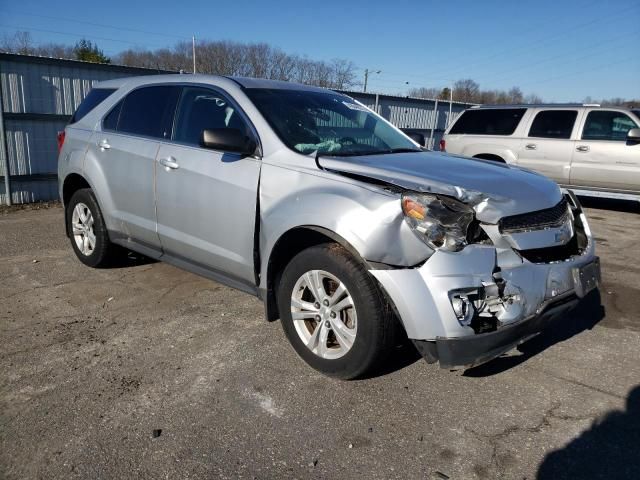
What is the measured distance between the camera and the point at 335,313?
10.0ft

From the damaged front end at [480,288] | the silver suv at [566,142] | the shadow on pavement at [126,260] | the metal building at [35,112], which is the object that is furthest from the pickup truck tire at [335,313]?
the silver suv at [566,142]

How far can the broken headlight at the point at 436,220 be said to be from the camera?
8.95ft

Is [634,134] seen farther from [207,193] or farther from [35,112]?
[35,112]

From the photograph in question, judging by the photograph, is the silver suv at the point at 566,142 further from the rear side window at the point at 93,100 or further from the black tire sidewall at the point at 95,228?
the black tire sidewall at the point at 95,228

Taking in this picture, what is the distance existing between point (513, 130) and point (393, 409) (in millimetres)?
8285

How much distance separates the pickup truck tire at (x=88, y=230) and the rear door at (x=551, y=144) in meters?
7.78

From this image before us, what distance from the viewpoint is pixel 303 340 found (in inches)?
129

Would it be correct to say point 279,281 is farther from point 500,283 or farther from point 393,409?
point 500,283

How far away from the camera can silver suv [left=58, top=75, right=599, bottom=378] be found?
2703 mm

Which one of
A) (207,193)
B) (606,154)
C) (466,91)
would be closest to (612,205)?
(606,154)

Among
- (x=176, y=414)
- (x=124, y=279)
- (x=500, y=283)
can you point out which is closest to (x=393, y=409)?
(x=500, y=283)

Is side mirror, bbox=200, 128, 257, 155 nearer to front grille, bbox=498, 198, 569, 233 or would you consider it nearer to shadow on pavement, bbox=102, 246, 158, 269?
front grille, bbox=498, 198, 569, 233

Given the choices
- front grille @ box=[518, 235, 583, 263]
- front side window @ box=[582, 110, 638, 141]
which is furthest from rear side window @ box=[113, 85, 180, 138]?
front side window @ box=[582, 110, 638, 141]

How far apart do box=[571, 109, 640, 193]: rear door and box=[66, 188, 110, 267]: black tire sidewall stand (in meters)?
8.13
